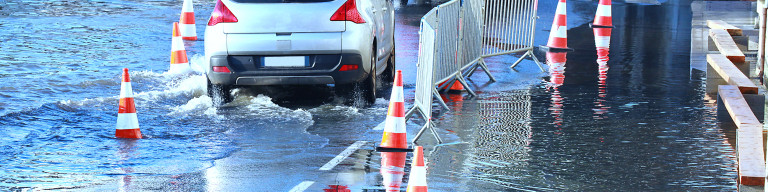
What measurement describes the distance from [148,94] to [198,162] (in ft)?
11.2

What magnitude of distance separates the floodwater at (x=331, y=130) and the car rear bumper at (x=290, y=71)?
0.28 metres

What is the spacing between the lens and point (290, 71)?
10281 mm

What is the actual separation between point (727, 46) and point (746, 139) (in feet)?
18.5

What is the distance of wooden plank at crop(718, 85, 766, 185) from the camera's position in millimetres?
6828

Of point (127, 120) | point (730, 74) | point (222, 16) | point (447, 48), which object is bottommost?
point (127, 120)

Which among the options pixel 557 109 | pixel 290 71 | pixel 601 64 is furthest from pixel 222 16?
pixel 601 64

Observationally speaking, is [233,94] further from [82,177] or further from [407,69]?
[82,177]

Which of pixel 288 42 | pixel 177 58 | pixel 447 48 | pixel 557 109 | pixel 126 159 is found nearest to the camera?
pixel 126 159

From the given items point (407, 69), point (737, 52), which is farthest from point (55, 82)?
point (737, 52)

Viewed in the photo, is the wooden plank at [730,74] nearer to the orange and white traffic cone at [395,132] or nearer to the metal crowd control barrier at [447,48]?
the metal crowd control barrier at [447,48]

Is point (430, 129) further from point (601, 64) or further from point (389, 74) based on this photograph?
point (601, 64)

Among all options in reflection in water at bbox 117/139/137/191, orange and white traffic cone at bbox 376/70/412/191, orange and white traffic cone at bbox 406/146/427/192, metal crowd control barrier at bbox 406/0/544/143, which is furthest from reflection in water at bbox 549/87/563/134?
orange and white traffic cone at bbox 406/146/427/192

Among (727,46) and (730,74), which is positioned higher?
(727,46)

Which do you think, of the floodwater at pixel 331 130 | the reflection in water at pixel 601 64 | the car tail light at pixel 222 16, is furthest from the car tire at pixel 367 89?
the reflection in water at pixel 601 64
